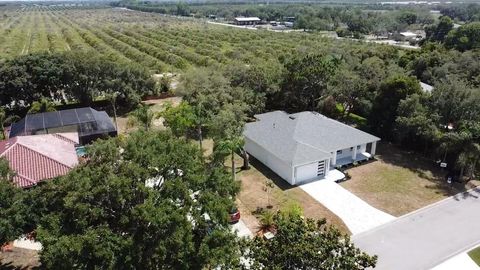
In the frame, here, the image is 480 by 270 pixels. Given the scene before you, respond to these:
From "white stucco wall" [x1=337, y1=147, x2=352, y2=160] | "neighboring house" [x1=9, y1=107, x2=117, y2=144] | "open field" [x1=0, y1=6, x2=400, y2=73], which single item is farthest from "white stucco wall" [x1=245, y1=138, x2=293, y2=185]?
"open field" [x1=0, y1=6, x2=400, y2=73]

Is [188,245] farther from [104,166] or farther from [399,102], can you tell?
[399,102]

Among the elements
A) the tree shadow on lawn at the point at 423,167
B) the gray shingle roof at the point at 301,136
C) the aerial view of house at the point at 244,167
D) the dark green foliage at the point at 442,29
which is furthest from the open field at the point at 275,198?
the dark green foliage at the point at 442,29

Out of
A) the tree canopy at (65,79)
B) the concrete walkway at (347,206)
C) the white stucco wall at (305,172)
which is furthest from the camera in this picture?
the tree canopy at (65,79)

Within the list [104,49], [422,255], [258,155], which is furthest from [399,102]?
[104,49]

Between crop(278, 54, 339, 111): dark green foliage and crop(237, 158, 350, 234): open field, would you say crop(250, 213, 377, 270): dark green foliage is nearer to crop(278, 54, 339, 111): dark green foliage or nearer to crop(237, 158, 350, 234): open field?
crop(237, 158, 350, 234): open field

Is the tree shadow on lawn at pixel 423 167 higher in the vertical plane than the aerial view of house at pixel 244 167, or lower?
lower

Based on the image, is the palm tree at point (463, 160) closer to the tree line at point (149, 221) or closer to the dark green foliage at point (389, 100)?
the dark green foliage at point (389, 100)

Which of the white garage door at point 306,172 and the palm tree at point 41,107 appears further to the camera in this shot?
the palm tree at point 41,107
